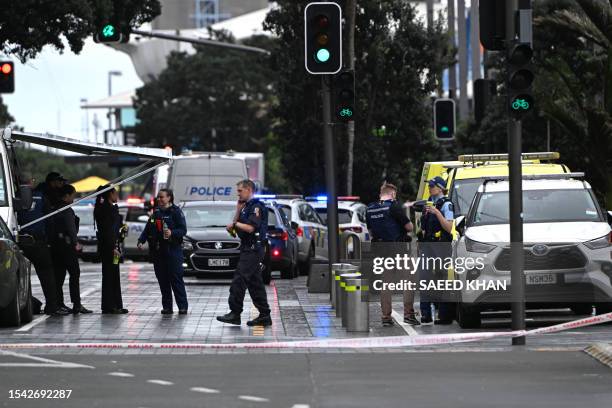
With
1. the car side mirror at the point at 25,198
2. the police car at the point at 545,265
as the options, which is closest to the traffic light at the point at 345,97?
the police car at the point at 545,265

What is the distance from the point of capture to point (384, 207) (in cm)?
1917

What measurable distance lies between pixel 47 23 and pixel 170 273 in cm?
1589

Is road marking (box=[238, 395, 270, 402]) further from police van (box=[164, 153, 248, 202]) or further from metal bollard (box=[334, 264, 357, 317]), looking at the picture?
police van (box=[164, 153, 248, 202])

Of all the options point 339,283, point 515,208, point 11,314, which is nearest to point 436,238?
point 339,283

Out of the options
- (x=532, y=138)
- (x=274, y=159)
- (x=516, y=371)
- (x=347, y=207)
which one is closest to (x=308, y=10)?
(x=516, y=371)

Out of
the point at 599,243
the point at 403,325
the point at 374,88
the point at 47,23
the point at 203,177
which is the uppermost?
the point at 47,23

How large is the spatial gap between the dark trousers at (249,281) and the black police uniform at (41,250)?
3.15 meters

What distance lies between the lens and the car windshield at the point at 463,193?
73.8 feet

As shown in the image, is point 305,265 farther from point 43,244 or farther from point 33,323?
point 33,323

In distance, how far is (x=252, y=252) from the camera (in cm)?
1902

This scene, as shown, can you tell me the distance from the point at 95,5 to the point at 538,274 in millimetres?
20580

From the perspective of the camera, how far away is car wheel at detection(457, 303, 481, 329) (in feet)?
60.9

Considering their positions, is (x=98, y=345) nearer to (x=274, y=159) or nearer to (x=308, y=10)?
(x=308, y=10)

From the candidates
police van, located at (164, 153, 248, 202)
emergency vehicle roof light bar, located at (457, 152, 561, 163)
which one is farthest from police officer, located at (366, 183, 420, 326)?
police van, located at (164, 153, 248, 202)
